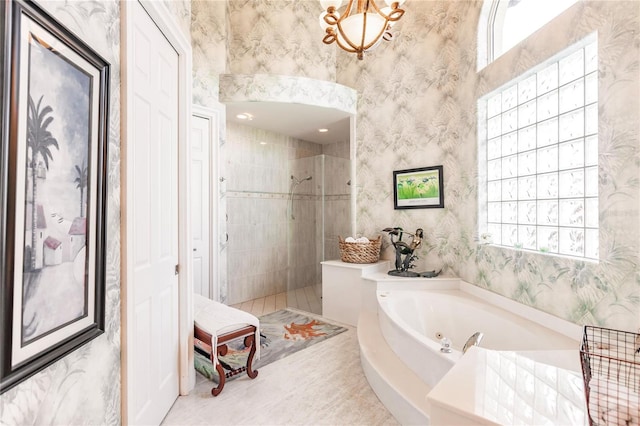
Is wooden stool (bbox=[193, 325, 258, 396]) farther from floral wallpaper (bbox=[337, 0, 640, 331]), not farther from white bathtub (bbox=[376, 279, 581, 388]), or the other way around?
floral wallpaper (bbox=[337, 0, 640, 331])

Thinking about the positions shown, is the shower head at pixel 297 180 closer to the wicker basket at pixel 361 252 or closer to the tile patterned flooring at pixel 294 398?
the wicker basket at pixel 361 252

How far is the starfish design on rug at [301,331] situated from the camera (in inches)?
124

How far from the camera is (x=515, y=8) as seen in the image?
2648mm

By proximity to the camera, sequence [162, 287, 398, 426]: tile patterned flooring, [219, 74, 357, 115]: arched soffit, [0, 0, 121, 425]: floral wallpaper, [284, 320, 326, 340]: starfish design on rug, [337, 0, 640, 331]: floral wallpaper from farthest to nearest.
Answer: [219, 74, 357, 115]: arched soffit
[284, 320, 326, 340]: starfish design on rug
[162, 287, 398, 426]: tile patterned flooring
[337, 0, 640, 331]: floral wallpaper
[0, 0, 121, 425]: floral wallpaper

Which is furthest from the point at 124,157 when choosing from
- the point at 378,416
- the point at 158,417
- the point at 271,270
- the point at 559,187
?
the point at 271,270

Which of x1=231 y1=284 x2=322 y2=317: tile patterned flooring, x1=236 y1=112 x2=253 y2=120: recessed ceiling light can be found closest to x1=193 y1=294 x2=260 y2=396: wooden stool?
x1=231 y1=284 x2=322 y2=317: tile patterned flooring

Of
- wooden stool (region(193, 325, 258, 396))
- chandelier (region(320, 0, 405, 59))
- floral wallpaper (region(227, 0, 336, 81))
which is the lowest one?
wooden stool (region(193, 325, 258, 396))

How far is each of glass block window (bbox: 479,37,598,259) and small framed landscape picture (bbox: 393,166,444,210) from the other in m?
→ 0.52

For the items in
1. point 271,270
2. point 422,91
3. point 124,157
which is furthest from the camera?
point 271,270

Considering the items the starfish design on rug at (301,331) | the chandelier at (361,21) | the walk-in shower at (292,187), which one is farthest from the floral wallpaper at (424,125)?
the starfish design on rug at (301,331)

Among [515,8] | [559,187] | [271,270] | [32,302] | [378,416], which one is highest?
[515,8]

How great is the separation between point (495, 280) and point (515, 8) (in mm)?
2322

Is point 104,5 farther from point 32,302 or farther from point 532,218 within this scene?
point 532,218

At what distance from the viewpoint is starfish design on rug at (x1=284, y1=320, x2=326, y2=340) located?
10.3 feet
